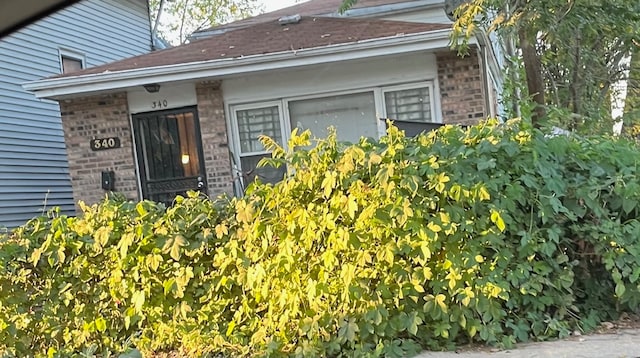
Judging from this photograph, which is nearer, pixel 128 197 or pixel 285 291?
pixel 285 291

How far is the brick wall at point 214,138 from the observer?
27.9ft

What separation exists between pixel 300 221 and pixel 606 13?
723cm

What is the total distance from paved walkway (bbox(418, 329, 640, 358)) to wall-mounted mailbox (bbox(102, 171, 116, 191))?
20.2ft

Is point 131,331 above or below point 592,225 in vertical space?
below

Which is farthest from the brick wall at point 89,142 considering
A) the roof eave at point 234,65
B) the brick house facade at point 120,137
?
the roof eave at point 234,65

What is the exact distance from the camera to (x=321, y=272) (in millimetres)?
4113

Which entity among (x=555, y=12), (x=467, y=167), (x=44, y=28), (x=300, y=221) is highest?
(x=44, y=28)

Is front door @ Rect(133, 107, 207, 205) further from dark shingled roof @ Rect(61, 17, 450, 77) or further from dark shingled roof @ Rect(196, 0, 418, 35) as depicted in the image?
dark shingled roof @ Rect(196, 0, 418, 35)

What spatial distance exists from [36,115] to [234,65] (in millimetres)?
5731

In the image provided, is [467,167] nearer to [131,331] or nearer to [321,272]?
[321,272]

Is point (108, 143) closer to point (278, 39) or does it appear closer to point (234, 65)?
point (234, 65)

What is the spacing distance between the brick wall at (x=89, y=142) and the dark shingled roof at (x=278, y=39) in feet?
1.72

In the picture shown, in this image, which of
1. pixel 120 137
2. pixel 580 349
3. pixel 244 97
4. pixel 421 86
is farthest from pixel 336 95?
pixel 580 349

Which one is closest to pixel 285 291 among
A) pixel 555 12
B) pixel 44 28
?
pixel 555 12
